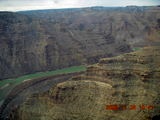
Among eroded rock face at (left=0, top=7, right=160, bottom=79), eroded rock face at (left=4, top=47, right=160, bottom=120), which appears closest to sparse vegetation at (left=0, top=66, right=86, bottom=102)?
eroded rock face at (left=0, top=7, right=160, bottom=79)

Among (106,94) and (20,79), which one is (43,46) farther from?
(106,94)

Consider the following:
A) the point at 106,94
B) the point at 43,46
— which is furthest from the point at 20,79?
the point at 106,94

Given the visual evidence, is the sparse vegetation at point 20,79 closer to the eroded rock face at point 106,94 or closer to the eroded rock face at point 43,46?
the eroded rock face at point 43,46

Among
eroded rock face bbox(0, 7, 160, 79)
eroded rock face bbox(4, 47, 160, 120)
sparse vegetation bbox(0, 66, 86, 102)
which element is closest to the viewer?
eroded rock face bbox(4, 47, 160, 120)

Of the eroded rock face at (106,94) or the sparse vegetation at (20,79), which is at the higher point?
the eroded rock face at (106,94)

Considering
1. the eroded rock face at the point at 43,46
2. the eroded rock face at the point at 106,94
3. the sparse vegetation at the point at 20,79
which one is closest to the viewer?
the eroded rock face at the point at 106,94

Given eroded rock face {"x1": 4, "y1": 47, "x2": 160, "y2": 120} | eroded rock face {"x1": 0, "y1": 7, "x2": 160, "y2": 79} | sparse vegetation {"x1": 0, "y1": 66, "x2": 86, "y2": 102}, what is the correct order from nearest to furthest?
eroded rock face {"x1": 4, "y1": 47, "x2": 160, "y2": 120}, sparse vegetation {"x1": 0, "y1": 66, "x2": 86, "y2": 102}, eroded rock face {"x1": 0, "y1": 7, "x2": 160, "y2": 79}

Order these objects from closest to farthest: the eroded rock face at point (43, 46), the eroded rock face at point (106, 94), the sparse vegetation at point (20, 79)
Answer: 1. the eroded rock face at point (106, 94)
2. the sparse vegetation at point (20, 79)
3. the eroded rock face at point (43, 46)

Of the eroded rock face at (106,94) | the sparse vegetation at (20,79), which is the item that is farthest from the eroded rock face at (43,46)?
the eroded rock face at (106,94)

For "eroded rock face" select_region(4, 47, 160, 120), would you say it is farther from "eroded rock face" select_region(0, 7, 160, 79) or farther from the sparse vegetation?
"eroded rock face" select_region(0, 7, 160, 79)
